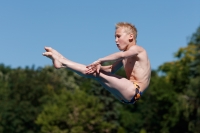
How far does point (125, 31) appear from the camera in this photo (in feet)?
42.2

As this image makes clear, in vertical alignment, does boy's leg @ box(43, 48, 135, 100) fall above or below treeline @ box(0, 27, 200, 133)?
below

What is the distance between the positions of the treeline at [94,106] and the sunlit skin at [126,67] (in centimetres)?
4911

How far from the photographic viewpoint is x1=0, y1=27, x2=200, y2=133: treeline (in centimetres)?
7088

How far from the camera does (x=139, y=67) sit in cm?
1299

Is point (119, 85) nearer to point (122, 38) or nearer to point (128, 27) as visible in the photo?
point (122, 38)

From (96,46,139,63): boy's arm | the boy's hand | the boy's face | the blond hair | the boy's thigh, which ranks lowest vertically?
the boy's thigh

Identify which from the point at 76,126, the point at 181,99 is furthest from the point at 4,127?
the point at 181,99

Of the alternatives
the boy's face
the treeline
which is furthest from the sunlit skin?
the treeline

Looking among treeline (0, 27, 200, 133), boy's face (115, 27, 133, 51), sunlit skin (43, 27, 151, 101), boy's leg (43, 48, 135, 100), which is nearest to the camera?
sunlit skin (43, 27, 151, 101)

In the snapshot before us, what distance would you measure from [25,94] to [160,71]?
18.8 meters

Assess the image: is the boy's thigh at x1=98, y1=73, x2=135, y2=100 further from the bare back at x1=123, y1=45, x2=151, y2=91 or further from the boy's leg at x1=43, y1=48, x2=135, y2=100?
the bare back at x1=123, y1=45, x2=151, y2=91

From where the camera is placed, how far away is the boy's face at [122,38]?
42.2 feet

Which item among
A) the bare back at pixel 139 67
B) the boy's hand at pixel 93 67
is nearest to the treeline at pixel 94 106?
the bare back at pixel 139 67

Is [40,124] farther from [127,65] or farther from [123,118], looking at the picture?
[127,65]
